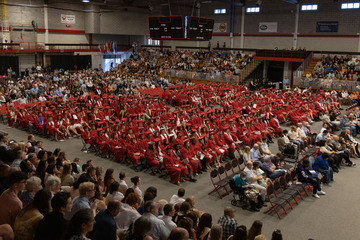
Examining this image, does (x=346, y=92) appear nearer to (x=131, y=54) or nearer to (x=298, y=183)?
(x=298, y=183)

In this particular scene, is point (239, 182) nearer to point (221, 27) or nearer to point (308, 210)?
A: point (308, 210)

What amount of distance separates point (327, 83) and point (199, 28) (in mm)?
12388

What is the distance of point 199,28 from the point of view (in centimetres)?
2055

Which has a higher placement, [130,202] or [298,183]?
[130,202]

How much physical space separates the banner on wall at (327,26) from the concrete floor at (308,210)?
76.6 feet

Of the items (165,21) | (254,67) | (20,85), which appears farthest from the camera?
(254,67)

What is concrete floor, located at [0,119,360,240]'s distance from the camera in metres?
7.56

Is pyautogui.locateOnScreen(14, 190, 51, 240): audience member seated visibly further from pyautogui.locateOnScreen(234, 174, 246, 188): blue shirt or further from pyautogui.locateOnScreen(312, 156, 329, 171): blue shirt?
pyautogui.locateOnScreen(312, 156, 329, 171): blue shirt

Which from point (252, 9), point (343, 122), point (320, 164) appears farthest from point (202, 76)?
point (320, 164)

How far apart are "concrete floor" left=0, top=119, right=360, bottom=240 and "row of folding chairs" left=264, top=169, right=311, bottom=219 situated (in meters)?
0.17

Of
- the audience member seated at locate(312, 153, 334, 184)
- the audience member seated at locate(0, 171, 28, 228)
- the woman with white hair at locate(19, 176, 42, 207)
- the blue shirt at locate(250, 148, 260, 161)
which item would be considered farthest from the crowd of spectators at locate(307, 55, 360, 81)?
the audience member seated at locate(0, 171, 28, 228)

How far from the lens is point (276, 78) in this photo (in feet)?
111

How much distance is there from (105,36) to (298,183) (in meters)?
36.9

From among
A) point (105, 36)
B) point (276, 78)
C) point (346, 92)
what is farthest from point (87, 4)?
point (346, 92)
